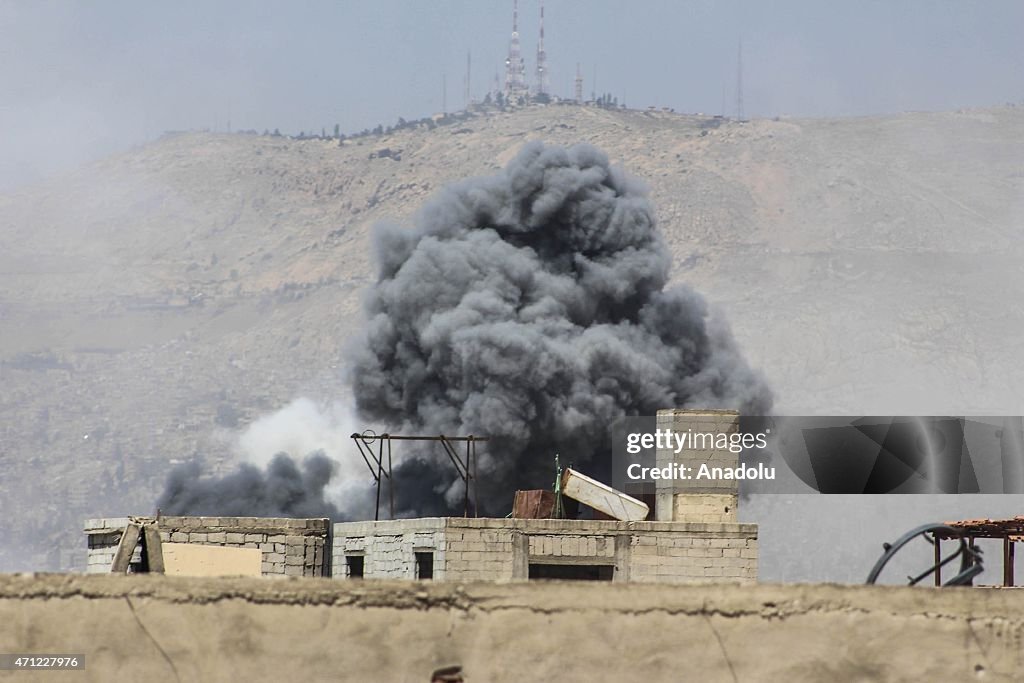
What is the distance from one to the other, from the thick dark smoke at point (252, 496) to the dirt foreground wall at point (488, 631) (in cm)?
4433

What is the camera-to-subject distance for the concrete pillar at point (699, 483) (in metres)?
24.4

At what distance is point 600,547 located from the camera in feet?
77.6

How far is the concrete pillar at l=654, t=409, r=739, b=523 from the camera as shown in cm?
2444

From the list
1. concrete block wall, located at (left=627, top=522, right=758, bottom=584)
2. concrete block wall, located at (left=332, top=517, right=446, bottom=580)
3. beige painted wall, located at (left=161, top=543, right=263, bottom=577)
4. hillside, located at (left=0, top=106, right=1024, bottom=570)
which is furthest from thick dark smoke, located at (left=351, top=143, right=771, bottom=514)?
hillside, located at (left=0, top=106, right=1024, bottom=570)

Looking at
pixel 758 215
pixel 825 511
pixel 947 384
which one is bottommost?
pixel 825 511

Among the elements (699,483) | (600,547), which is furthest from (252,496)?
(600,547)

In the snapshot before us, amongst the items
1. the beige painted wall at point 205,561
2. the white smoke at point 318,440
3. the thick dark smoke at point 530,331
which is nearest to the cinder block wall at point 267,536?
the beige painted wall at point 205,561

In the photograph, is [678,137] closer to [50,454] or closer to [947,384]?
[947,384]

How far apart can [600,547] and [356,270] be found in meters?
110

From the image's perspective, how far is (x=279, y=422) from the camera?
358 ft

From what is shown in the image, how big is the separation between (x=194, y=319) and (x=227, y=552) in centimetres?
11587

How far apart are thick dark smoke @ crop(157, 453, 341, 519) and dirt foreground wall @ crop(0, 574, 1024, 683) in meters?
44.3

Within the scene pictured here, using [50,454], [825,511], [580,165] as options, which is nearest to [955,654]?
[580,165]

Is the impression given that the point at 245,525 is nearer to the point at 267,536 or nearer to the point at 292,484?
the point at 267,536
